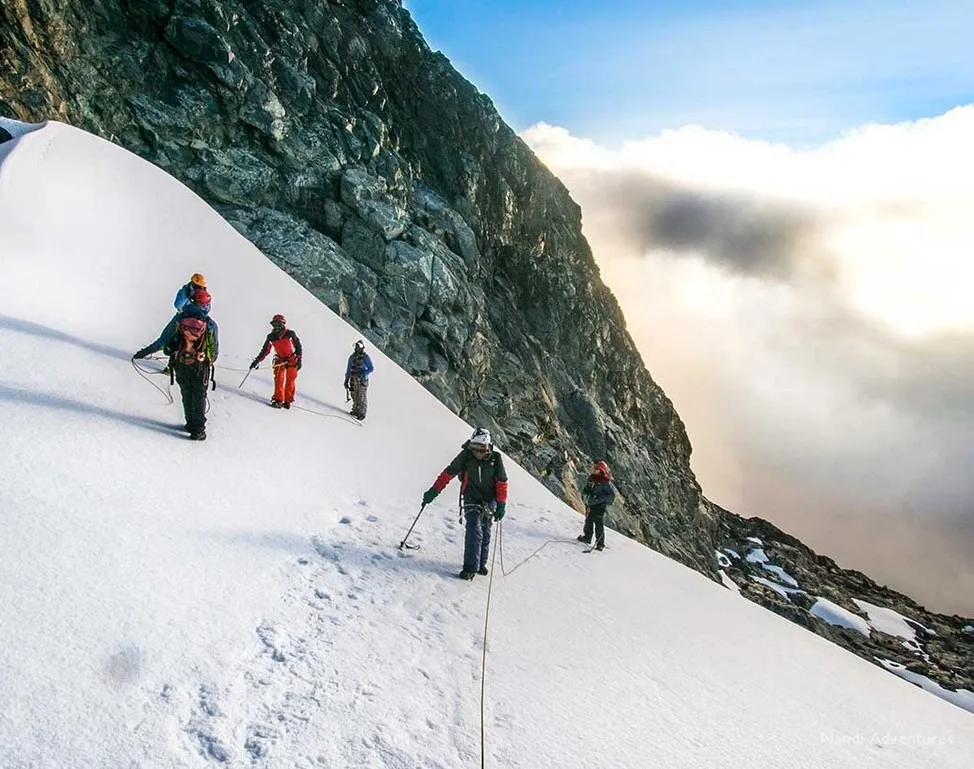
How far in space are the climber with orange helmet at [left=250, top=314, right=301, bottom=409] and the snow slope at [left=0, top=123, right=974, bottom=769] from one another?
1.74 ft

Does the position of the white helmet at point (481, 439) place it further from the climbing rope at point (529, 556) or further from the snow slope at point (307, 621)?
the climbing rope at point (529, 556)

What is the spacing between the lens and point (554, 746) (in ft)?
15.2

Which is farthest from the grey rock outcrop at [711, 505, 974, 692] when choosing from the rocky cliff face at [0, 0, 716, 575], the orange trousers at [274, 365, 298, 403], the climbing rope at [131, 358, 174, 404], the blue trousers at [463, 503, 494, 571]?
the climbing rope at [131, 358, 174, 404]

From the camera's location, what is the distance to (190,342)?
8180 millimetres

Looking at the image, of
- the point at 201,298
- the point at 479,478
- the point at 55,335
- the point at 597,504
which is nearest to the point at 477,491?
the point at 479,478

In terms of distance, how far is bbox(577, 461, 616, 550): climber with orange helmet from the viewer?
10703 mm

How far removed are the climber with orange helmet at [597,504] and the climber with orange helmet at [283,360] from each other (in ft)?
19.8

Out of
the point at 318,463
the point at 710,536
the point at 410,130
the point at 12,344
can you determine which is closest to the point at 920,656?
the point at 710,536

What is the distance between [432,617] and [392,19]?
51842 mm

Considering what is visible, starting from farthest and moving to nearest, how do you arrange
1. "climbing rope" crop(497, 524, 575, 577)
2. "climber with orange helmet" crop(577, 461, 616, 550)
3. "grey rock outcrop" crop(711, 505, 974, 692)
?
"grey rock outcrop" crop(711, 505, 974, 692), "climber with orange helmet" crop(577, 461, 616, 550), "climbing rope" crop(497, 524, 575, 577)

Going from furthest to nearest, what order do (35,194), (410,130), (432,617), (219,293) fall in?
(410,130)
(219,293)
(35,194)
(432,617)

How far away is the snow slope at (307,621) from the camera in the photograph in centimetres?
404

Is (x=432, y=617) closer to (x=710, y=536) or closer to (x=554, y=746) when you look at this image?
(x=554, y=746)

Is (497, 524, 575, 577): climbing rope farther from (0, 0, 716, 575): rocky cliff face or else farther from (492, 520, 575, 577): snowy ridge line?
(0, 0, 716, 575): rocky cliff face
